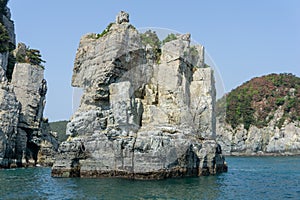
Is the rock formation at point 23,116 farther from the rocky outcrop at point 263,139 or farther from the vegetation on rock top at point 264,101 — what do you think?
the vegetation on rock top at point 264,101

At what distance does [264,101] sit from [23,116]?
99.5 meters

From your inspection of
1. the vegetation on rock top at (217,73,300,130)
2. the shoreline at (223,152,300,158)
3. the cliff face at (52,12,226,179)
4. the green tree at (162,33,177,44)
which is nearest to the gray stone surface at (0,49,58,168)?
the cliff face at (52,12,226,179)

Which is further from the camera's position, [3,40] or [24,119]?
[3,40]

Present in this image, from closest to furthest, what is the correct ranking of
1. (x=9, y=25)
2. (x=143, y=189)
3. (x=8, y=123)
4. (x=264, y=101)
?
1. (x=143, y=189)
2. (x=8, y=123)
3. (x=9, y=25)
4. (x=264, y=101)

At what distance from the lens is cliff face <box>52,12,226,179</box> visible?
3031 cm

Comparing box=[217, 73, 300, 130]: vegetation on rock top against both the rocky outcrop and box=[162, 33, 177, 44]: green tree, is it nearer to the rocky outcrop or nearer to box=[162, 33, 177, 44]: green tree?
the rocky outcrop

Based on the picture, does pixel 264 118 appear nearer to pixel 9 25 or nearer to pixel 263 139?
pixel 263 139

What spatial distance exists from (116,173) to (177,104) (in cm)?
836

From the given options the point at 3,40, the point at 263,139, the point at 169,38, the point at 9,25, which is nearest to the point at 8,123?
the point at 3,40

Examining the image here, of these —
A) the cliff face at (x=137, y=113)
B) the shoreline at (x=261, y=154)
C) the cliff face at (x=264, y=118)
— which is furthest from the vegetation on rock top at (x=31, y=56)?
the shoreline at (x=261, y=154)

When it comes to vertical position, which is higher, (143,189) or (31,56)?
(31,56)

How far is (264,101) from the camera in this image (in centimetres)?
13162

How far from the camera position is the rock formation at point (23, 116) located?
43656 mm

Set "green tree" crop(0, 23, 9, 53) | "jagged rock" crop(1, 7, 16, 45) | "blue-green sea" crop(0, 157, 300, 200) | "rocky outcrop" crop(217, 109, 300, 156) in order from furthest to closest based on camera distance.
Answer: "rocky outcrop" crop(217, 109, 300, 156), "jagged rock" crop(1, 7, 16, 45), "green tree" crop(0, 23, 9, 53), "blue-green sea" crop(0, 157, 300, 200)
